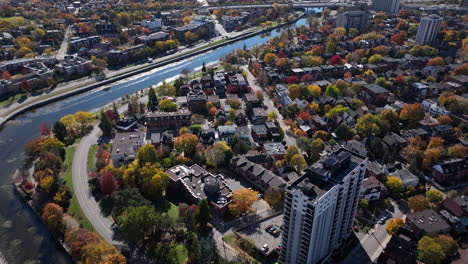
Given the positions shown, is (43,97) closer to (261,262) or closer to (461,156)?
(261,262)

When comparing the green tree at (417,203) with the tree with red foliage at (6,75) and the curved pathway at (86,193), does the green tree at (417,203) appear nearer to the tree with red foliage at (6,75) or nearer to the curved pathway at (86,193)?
the curved pathway at (86,193)

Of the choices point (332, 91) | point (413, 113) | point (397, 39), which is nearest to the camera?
point (413, 113)

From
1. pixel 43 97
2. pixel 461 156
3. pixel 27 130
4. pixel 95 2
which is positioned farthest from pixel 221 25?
pixel 461 156

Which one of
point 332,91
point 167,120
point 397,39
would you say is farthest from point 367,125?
point 397,39

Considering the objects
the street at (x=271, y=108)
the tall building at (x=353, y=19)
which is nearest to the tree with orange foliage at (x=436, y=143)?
the street at (x=271, y=108)

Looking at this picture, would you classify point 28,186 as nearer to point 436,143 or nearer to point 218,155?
point 218,155
